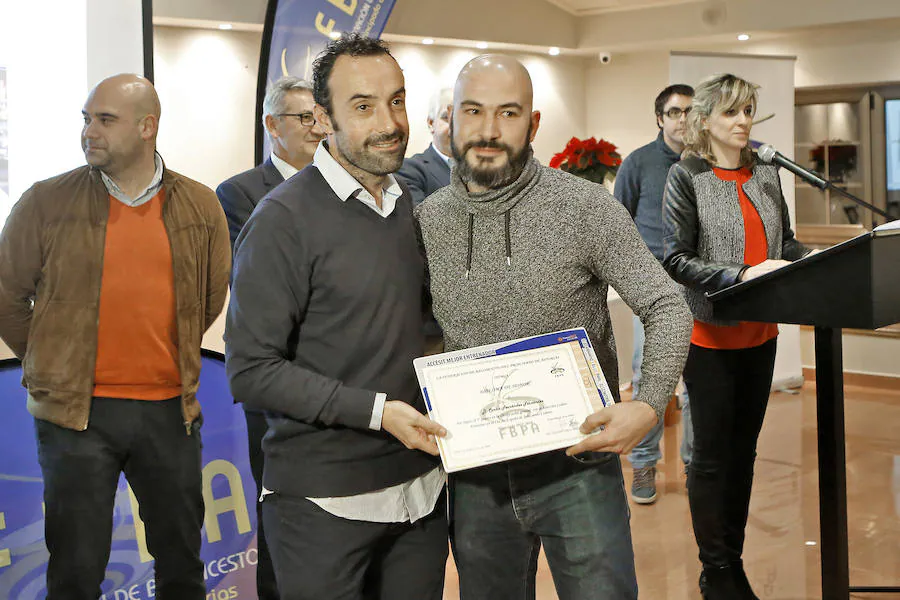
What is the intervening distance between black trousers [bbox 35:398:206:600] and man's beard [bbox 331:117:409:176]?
1.10 meters

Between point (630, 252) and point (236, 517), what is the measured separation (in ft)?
6.22

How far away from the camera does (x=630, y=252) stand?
163cm

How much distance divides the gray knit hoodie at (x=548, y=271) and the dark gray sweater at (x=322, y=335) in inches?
4.1

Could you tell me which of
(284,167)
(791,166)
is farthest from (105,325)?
(791,166)

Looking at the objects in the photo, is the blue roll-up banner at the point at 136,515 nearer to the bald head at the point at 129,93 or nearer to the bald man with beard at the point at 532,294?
the bald head at the point at 129,93

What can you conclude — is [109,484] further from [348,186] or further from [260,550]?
[348,186]

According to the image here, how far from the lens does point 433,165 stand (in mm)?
3162

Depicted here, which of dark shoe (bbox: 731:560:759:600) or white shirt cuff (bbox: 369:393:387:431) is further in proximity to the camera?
dark shoe (bbox: 731:560:759:600)

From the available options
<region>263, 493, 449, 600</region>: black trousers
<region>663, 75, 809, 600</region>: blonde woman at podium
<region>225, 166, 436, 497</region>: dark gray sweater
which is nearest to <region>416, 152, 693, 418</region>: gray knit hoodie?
<region>225, 166, 436, 497</region>: dark gray sweater

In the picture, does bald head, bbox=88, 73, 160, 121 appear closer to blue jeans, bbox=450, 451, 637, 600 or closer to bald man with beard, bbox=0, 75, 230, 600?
bald man with beard, bbox=0, 75, 230, 600

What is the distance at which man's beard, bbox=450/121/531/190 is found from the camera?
165cm

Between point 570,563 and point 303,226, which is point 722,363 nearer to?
point 570,563

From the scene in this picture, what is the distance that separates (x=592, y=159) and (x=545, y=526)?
149 inches

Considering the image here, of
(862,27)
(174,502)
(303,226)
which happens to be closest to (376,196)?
(303,226)
